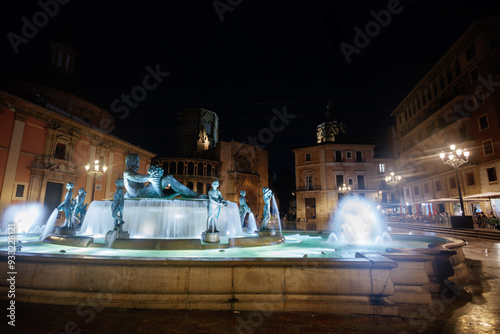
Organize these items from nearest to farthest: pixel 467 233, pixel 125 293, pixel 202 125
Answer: pixel 125 293, pixel 467 233, pixel 202 125

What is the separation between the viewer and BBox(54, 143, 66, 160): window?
69.4 feet

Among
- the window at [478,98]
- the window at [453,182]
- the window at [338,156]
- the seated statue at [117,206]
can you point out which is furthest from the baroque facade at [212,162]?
the window at [478,98]

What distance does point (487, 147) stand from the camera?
21234 mm

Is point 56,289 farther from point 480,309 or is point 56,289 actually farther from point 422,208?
point 422,208

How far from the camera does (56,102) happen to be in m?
25.3

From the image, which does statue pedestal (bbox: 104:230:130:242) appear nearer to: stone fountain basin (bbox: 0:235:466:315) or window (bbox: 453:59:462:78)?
stone fountain basin (bbox: 0:235:466:315)

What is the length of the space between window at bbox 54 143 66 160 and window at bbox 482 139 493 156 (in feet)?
125

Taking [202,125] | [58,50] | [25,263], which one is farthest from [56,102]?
[25,263]

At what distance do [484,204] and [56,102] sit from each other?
146 feet

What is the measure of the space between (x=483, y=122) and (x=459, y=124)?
109 inches

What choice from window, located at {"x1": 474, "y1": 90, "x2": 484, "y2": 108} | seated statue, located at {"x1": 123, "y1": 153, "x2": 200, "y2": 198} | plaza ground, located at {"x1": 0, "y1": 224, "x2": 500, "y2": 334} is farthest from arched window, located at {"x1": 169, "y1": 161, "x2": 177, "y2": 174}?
window, located at {"x1": 474, "y1": 90, "x2": 484, "y2": 108}

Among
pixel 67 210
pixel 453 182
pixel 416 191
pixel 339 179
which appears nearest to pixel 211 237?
pixel 67 210

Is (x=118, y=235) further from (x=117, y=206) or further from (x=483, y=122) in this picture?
(x=483, y=122)

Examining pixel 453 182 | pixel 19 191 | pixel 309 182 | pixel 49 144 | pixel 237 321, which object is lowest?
pixel 237 321
